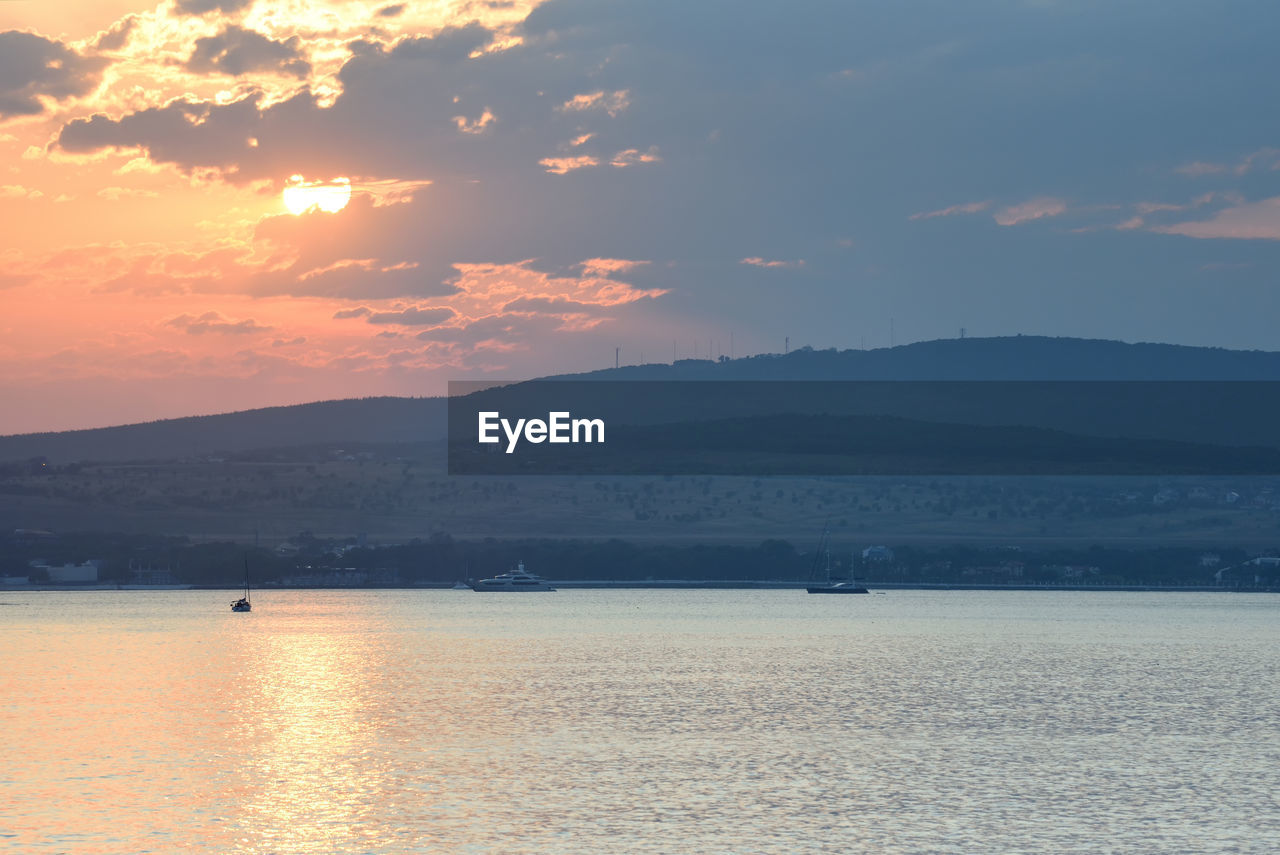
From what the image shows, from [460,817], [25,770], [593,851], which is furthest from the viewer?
[25,770]

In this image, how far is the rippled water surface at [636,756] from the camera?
61.7 metres

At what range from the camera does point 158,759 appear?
80.8m

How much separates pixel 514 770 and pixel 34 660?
9286cm

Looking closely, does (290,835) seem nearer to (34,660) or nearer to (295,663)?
(295,663)

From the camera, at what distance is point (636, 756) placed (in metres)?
81.6

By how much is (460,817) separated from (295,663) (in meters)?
88.8

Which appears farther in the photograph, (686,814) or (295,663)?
(295,663)

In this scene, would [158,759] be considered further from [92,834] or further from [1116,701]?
[1116,701]

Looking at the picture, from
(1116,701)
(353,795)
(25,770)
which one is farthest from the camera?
(1116,701)

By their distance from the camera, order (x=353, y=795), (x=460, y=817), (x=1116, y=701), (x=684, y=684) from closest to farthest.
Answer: (x=460, y=817)
(x=353, y=795)
(x=1116, y=701)
(x=684, y=684)

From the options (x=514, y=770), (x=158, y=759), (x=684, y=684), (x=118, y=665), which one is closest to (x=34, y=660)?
(x=118, y=665)

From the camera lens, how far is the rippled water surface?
6172 centimetres

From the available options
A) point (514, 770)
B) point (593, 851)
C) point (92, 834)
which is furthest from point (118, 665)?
point (593, 851)

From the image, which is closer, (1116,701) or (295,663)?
(1116,701)
